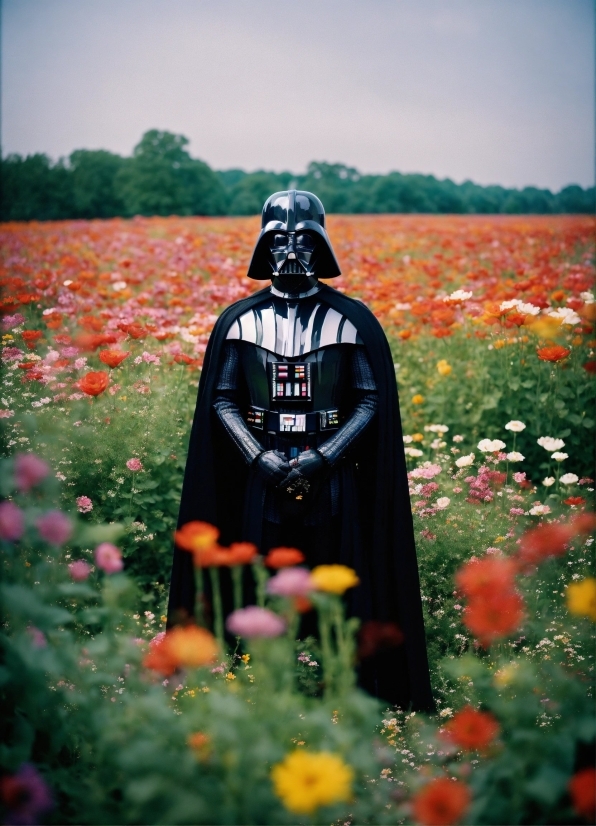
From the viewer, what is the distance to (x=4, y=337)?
388 cm

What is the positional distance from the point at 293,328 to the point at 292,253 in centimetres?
27

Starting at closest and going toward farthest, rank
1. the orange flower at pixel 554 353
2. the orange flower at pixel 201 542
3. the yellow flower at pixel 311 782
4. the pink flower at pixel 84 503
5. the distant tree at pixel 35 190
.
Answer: the yellow flower at pixel 311 782 → the orange flower at pixel 201 542 → the pink flower at pixel 84 503 → the orange flower at pixel 554 353 → the distant tree at pixel 35 190

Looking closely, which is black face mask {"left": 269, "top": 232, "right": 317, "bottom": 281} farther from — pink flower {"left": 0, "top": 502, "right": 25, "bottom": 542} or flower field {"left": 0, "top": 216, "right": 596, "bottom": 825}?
pink flower {"left": 0, "top": 502, "right": 25, "bottom": 542}

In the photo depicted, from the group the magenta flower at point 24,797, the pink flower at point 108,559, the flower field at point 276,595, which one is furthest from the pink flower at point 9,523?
the magenta flower at point 24,797

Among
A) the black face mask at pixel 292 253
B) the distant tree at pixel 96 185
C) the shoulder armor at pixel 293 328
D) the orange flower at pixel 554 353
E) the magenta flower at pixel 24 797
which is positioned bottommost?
the magenta flower at pixel 24 797

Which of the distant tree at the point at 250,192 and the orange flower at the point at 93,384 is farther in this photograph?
the distant tree at the point at 250,192

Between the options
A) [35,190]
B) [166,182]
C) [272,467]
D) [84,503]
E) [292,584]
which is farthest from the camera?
[166,182]

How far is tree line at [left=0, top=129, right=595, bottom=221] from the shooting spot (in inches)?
566

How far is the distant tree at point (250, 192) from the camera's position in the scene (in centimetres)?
1809

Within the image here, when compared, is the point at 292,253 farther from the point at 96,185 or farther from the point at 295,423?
the point at 96,185

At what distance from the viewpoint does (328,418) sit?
8.90 ft

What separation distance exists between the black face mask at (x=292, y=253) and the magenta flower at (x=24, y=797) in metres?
1.83

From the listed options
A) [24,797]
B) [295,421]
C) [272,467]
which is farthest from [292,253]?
[24,797]

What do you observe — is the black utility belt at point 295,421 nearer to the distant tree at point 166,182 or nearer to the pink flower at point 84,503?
the pink flower at point 84,503
